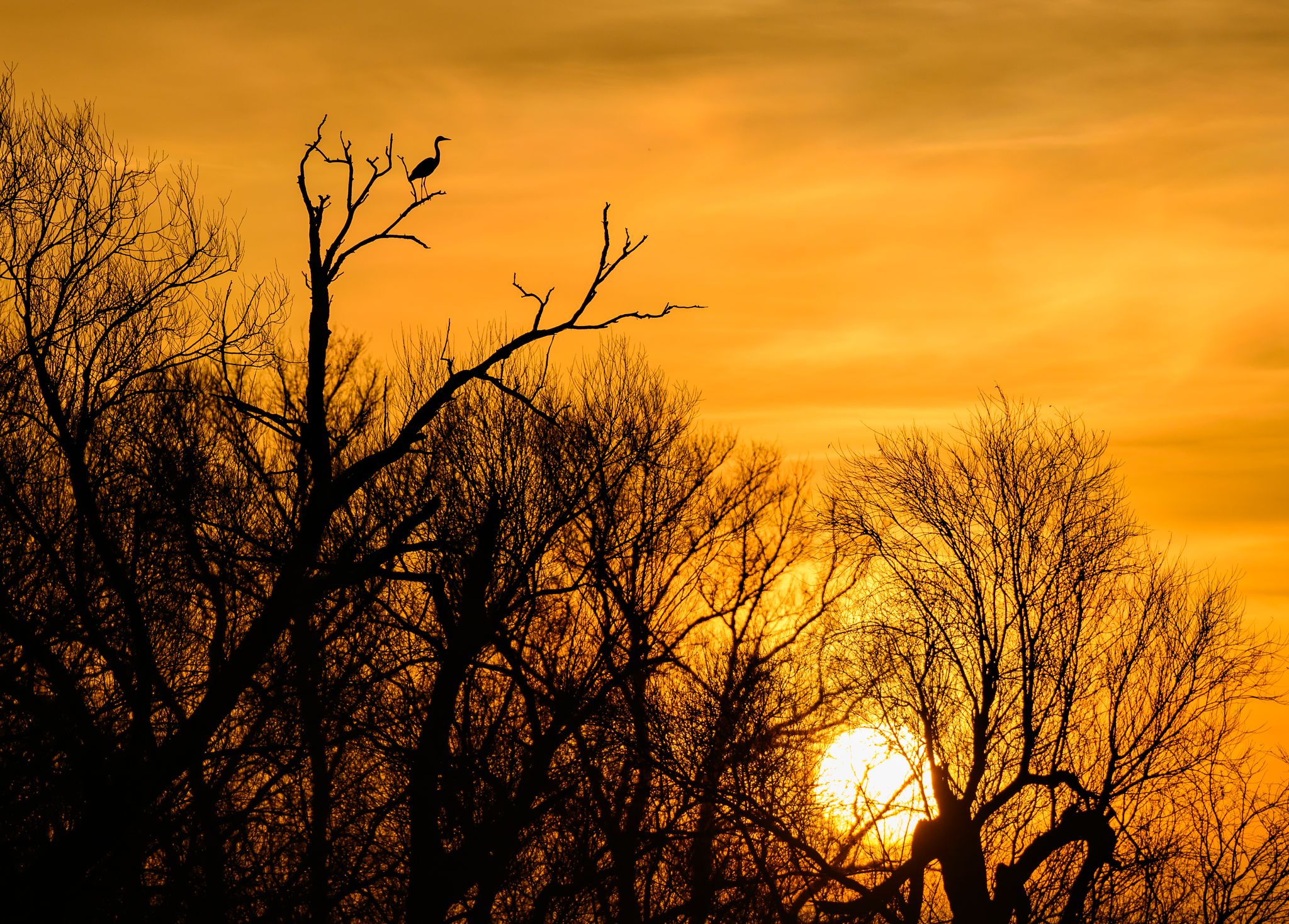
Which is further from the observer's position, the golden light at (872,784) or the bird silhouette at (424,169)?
the golden light at (872,784)

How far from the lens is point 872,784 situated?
19.9 metres

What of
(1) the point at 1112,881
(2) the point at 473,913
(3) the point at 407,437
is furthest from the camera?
Answer: (1) the point at 1112,881

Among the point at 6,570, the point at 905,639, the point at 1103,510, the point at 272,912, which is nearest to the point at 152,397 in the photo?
the point at 6,570

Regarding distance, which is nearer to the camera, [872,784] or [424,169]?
[424,169]

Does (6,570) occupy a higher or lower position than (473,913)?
higher

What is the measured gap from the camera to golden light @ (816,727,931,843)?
19.1 metres

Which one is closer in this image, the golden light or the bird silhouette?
the bird silhouette

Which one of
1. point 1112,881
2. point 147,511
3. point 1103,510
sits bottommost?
point 1112,881

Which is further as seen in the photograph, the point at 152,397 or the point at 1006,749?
the point at 1006,749

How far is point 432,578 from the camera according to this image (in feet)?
33.4

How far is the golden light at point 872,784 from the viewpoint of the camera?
19078 millimetres

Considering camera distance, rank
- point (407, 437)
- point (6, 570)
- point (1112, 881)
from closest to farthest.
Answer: point (407, 437) < point (6, 570) < point (1112, 881)

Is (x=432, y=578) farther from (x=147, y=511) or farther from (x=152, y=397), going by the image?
(x=152, y=397)

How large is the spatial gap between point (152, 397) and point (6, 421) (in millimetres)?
3666
